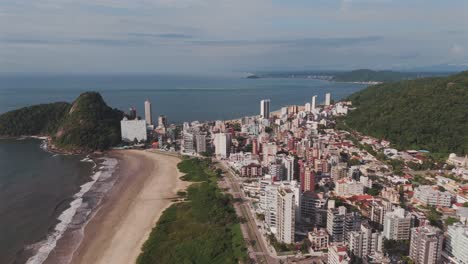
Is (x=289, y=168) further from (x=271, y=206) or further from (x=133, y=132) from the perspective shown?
(x=133, y=132)

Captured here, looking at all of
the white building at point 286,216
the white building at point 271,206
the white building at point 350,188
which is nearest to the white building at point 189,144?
the white building at point 350,188

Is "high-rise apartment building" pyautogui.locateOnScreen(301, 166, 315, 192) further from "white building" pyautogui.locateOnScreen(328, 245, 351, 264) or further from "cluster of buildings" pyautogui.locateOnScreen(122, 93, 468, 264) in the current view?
"white building" pyautogui.locateOnScreen(328, 245, 351, 264)

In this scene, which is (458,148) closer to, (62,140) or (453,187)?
(453,187)

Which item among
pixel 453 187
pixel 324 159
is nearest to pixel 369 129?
pixel 324 159

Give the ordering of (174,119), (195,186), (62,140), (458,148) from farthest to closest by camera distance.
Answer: (174,119)
(62,140)
(458,148)
(195,186)

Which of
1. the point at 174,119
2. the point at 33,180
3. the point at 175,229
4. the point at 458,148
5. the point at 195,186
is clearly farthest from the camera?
the point at 174,119

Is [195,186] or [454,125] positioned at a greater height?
[454,125]
